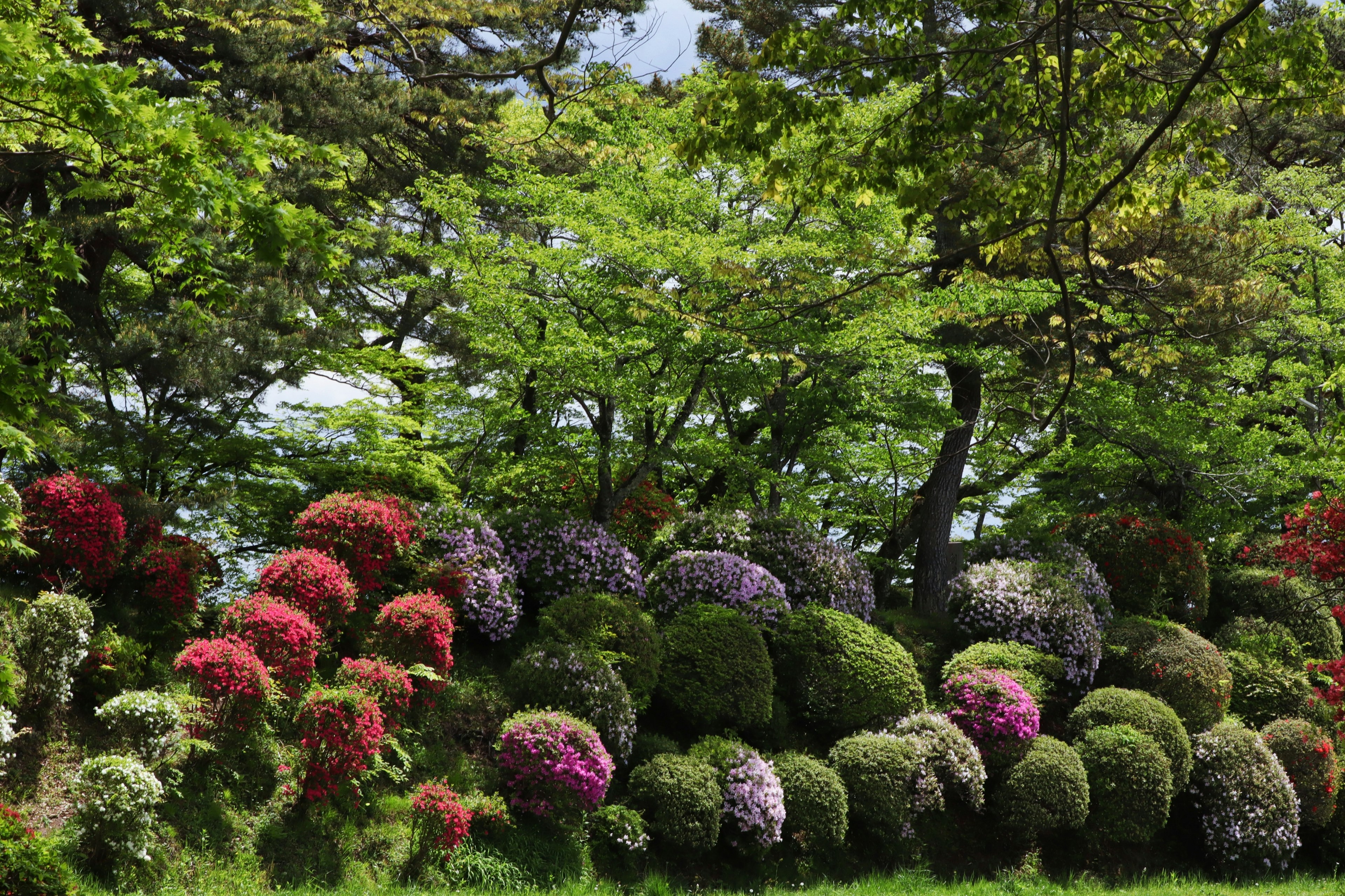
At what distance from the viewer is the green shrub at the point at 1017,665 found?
11.0 meters

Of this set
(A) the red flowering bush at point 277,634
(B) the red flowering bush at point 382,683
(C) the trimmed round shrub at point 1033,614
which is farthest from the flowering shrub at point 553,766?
(C) the trimmed round shrub at point 1033,614

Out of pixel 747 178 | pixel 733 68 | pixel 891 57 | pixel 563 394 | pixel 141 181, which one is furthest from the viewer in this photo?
pixel 733 68

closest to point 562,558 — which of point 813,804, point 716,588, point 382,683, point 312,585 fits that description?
point 716,588

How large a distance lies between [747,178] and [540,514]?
240 inches

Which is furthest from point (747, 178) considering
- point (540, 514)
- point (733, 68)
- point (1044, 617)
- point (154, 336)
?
point (154, 336)

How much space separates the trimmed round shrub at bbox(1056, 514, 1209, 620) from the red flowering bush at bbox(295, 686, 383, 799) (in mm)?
11206

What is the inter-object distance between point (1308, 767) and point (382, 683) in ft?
35.3

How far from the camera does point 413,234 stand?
1456cm

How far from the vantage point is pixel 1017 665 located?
11.2m

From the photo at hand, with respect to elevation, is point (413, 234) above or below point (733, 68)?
below

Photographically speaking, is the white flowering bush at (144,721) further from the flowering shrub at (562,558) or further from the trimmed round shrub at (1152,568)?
the trimmed round shrub at (1152,568)

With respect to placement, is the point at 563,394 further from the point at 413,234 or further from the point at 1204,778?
the point at 1204,778

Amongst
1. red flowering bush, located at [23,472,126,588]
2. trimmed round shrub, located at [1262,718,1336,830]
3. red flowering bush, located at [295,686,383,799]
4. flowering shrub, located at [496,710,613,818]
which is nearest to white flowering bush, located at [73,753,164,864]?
red flowering bush, located at [295,686,383,799]

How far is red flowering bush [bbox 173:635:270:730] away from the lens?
23.4 ft
